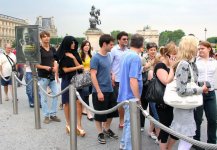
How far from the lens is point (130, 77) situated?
15.5 ft

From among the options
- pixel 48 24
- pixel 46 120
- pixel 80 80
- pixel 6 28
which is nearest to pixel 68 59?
pixel 80 80

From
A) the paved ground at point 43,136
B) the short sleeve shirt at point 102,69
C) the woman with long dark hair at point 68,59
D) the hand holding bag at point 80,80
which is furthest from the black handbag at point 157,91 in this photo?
the woman with long dark hair at point 68,59

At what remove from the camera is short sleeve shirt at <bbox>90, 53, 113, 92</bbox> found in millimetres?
5718

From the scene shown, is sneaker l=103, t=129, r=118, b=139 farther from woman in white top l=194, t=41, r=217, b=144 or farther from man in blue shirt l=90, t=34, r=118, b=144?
woman in white top l=194, t=41, r=217, b=144

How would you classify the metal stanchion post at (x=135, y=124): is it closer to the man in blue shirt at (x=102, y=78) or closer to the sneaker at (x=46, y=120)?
the man in blue shirt at (x=102, y=78)

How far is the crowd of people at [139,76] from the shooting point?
4.05 m

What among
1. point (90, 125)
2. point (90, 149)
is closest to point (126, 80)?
point (90, 149)

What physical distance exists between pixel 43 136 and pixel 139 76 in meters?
2.52

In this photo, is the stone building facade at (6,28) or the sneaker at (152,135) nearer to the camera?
the sneaker at (152,135)

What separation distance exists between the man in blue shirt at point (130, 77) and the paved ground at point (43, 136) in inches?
31.1

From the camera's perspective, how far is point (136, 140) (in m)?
3.41

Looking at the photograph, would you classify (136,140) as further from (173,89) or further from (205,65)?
(205,65)

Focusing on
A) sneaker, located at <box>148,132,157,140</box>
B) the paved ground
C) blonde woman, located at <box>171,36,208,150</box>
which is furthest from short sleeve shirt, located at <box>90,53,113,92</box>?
blonde woman, located at <box>171,36,208,150</box>

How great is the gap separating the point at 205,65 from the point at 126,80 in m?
1.24
